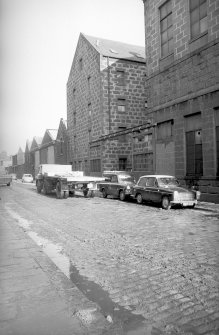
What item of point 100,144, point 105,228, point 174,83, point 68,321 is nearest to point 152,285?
point 68,321

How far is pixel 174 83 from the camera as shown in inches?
667

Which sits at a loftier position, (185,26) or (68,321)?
(185,26)

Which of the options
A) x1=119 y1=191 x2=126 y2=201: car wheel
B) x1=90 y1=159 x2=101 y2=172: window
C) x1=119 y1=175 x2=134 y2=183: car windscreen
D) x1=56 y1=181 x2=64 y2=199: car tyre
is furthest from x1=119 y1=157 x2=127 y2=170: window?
x1=56 y1=181 x2=64 y2=199: car tyre

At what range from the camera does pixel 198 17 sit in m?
15.3

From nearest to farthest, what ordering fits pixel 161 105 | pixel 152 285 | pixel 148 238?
pixel 152 285
pixel 148 238
pixel 161 105

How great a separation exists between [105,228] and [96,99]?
21778mm

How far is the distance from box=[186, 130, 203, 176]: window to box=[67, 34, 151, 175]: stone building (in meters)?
10.2

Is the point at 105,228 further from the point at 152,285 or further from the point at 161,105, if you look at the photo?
the point at 161,105

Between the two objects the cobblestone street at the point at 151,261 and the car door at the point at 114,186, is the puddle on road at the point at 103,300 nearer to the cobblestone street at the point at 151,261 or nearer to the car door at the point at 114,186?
the cobblestone street at the point at 151,261

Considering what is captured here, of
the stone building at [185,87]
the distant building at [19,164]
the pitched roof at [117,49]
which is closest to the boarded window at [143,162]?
the stone building at [185,87]

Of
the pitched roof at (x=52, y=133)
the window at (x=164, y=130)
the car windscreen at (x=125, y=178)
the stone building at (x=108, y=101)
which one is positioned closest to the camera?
the window at (x=164, y=130)

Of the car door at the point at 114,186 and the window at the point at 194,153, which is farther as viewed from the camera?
the car door at the point at 114,186

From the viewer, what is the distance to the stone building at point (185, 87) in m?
14.4

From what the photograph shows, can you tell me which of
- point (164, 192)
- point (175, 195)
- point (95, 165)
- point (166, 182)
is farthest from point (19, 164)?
point (175, 195)
